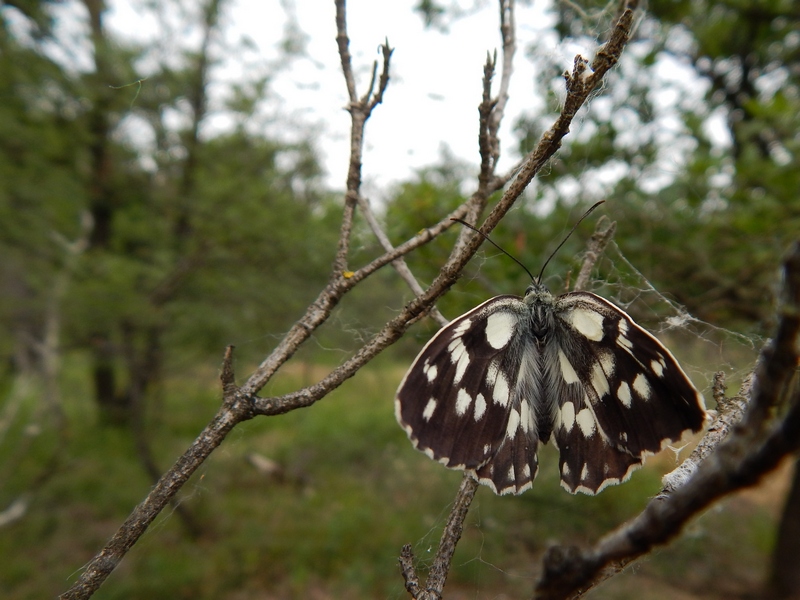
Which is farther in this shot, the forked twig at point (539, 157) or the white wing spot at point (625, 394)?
the white wing spot at point (625, 394)

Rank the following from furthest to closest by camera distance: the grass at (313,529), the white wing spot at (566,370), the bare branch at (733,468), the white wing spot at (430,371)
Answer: the grass at (313,529) → the white wing spot at (566,370) → the white wing spot at (430,371) → the bare branch at (733,468)

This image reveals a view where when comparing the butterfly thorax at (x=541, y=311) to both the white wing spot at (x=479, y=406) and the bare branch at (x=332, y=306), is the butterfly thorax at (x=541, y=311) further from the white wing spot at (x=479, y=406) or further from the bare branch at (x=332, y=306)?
the bare branch at (x=332, y=306)

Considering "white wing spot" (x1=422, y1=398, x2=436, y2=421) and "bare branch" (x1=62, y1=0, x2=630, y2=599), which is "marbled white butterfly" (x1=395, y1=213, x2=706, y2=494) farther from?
"bare branch" (x1=62, y1=0, x2=630, y2=599)

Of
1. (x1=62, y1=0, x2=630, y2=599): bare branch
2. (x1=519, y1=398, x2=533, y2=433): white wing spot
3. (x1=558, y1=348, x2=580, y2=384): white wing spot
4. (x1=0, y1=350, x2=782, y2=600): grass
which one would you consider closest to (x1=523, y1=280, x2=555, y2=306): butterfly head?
(x1=558, y1=348, x2=580, y2=384): white wing spot

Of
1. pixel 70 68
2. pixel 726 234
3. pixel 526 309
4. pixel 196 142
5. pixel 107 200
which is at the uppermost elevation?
pixel 196 142

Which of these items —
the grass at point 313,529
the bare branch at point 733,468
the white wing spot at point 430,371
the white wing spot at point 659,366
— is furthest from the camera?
the grass at point 313,529

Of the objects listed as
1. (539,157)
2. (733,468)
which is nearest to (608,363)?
(539,157)

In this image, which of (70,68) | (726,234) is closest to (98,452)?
(70,68)

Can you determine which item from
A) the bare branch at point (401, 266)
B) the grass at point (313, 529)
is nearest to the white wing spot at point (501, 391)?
the bare branch at point (401, 266)

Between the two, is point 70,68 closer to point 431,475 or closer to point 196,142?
point 196,142
